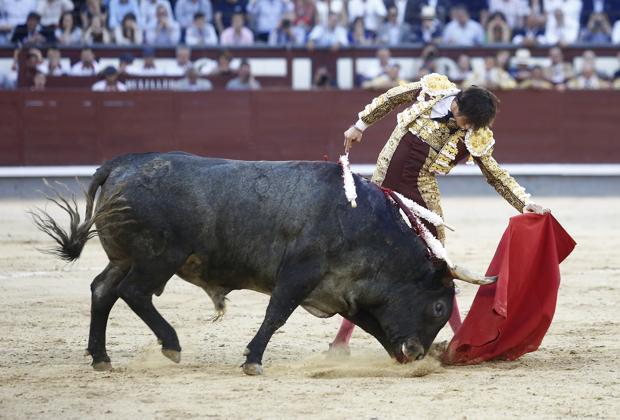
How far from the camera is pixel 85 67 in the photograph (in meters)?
11.4

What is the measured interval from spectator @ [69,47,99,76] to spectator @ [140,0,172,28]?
2.00 ft

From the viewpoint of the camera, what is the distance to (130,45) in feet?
37.2

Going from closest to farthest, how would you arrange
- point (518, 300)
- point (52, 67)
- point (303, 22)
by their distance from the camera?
point (518, 300)
point (52, 67)
point (303, 22)

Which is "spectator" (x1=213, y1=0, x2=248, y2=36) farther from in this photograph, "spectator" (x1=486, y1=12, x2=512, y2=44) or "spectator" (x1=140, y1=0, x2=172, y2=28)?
"spectator" (x1=486, y1=12, x2=512, y2=44)

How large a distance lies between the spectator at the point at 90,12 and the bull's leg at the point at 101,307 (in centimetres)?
764

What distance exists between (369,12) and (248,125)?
1688 millimetres

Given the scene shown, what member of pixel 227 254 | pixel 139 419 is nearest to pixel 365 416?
pixel 139 419

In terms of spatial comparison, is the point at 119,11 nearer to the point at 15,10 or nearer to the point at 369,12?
the point at 15,10

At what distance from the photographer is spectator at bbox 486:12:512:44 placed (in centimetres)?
1198

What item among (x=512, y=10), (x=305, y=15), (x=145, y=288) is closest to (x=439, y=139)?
(x=145, y=288)

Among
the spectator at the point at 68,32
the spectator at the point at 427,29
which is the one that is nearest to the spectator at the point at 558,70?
the spectator at the point at 427,29

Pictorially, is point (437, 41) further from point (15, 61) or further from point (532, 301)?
point (532, 301)

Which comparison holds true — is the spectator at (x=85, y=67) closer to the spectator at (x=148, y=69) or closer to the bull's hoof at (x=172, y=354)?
the spectator at (x=148, y=69)

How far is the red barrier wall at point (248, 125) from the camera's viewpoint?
38.0ft
